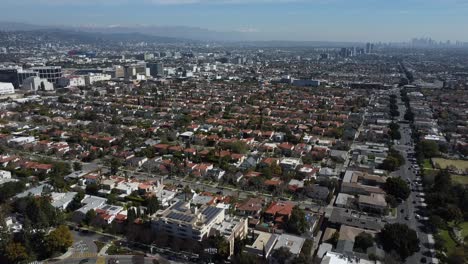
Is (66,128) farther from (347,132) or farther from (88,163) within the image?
(347,132)

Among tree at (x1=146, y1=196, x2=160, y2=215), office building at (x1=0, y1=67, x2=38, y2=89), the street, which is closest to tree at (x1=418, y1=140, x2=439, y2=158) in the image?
the street

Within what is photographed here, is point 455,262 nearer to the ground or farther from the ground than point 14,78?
nearer to the ground

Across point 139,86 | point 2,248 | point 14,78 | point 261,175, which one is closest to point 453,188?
point 261,175

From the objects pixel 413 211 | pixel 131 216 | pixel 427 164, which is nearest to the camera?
pixel 131 216

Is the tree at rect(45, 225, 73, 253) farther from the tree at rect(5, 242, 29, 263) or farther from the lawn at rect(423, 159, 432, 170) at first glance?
the lawn at rect(423, 159, 432, 170)

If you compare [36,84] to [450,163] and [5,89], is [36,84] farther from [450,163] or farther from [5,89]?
[450,163]

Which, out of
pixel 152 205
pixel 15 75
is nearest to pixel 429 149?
pixel 152 205
